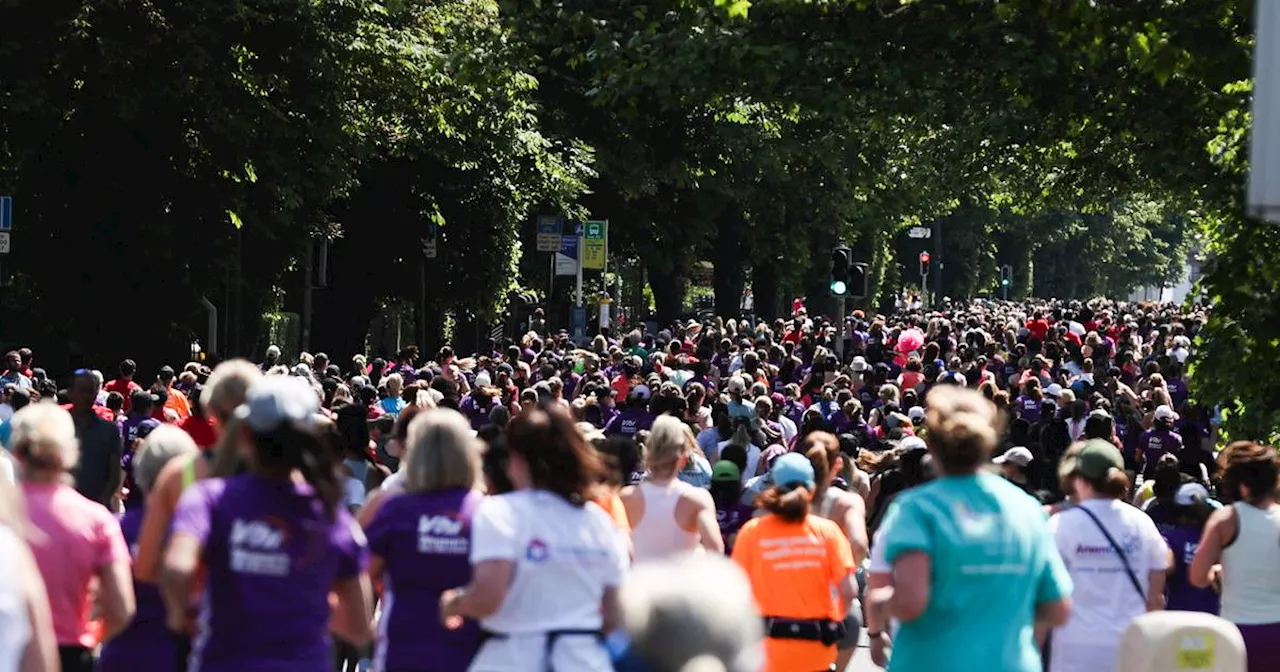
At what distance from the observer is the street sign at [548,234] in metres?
37.2

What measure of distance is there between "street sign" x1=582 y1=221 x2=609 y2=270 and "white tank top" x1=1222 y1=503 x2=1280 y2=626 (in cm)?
2927

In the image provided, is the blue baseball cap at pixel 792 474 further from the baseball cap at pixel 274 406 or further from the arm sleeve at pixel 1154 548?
the baseball cap at pixel 274 406

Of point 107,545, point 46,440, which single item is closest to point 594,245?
point 46,440

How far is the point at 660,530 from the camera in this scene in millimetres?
9195

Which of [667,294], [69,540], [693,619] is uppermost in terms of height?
[667,294]

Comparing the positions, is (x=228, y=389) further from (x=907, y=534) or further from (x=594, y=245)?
(x=594, y=245)

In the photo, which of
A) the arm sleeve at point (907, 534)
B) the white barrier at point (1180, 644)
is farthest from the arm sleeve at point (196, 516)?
the white barrier at point (1180, 644)

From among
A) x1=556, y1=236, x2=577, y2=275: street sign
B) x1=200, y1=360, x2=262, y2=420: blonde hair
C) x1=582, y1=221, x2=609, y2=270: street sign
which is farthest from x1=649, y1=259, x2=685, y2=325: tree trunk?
x1=200, y1=360, x2=262, y2=420: blonde hair

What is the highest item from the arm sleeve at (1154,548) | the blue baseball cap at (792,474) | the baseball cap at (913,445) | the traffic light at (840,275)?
the traffic light at (840,275)

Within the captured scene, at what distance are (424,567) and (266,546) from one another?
3.78 feet

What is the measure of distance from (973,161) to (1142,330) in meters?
14.5

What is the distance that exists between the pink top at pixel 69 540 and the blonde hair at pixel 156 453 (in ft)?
1.09

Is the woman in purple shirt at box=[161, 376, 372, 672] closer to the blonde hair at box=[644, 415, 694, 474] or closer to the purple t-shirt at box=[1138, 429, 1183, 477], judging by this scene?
the blonde hair at box=[644, 415, 694, 474]

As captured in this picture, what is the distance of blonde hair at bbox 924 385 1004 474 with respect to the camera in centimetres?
602
